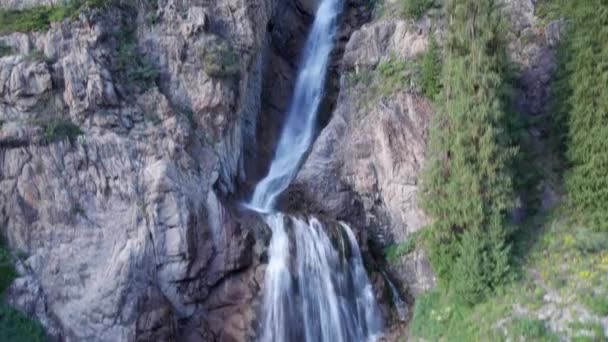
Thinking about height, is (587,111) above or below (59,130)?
below

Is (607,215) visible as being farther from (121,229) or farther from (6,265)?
(6,265)

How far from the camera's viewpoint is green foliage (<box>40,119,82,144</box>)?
18.3 meters

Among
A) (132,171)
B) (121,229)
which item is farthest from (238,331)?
(132,171)

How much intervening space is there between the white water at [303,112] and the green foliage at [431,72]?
593 centimetres

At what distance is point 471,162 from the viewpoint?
17.8 metres

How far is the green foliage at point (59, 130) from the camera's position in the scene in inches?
722

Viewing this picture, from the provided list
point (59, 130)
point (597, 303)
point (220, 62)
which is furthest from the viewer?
point (220, 62)

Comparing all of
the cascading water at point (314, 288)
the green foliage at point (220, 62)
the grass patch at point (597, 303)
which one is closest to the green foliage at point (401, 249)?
the cascading water at point (314, 288)

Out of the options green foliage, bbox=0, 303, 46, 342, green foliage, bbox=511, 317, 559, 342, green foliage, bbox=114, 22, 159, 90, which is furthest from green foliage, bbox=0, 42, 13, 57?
green foliage, bbox=511, 317, 559, 342

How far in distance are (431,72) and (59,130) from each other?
558 inches

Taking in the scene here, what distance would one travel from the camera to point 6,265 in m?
16.8

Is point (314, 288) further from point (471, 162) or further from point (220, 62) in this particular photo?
point (220, 62)

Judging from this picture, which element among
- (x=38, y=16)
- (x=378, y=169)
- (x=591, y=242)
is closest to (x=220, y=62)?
(x=38, y=16)

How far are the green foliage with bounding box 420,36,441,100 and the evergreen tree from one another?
94.8 inches
